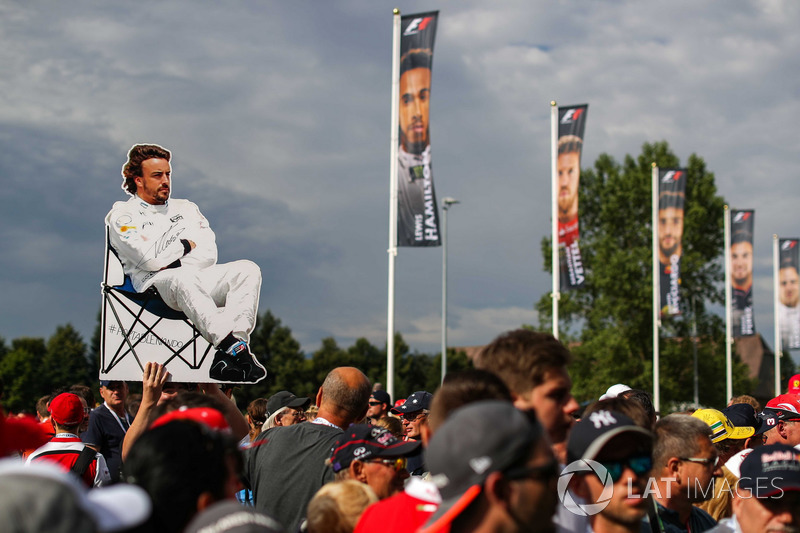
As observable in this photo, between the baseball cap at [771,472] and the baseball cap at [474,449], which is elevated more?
the baseball cap at [474,449]

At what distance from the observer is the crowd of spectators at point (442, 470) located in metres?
1.95

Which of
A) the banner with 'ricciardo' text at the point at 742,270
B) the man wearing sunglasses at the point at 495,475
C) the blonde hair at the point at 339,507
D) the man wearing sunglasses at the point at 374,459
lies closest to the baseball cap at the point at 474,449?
the man wearing sunglasses at the point at 495,475

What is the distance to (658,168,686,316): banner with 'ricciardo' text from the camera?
89.4 ft

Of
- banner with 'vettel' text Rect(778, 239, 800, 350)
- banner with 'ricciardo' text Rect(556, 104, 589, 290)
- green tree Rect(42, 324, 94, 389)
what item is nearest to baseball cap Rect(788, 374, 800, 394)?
banner with 'ricciardo' text Rect(556, 104, 589, 290)

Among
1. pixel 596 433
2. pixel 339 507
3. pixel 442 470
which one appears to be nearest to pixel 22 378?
pixel 339 507

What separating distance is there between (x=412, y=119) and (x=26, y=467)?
485 inches

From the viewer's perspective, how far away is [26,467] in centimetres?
165

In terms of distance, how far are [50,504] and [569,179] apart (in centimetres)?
1851

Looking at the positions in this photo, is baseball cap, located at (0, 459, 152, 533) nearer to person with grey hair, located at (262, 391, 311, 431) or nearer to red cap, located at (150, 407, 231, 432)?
red cap, located at (150, 407, 231, 432)

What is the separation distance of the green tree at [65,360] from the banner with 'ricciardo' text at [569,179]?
6249 cm

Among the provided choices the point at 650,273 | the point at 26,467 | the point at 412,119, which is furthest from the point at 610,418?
the point at 650,273

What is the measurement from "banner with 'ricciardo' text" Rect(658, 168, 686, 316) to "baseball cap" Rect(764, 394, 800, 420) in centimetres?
2167

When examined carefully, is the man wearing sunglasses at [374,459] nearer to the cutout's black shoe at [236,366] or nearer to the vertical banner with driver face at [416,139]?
the cutout's black shoe at [236,366]

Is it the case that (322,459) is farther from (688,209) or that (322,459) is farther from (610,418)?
(688,209)
